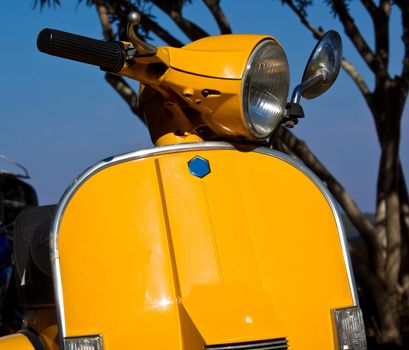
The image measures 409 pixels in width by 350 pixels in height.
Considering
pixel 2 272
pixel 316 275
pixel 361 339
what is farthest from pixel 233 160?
pixel 2 272

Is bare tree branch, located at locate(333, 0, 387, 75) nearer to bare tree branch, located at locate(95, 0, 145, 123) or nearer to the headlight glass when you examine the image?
bare tree branch, located at locate(95, 0, 145, 123)

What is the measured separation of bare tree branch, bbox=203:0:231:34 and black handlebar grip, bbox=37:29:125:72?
5.60 meters

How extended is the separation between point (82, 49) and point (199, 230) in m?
0.55

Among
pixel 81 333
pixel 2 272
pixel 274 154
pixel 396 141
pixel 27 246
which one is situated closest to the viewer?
pixel 81 333

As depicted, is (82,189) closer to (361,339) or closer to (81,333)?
(81,333)

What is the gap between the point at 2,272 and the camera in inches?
190

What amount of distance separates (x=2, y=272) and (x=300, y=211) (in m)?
2.80

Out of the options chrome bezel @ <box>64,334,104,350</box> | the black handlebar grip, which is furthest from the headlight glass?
chrome bezel @ <box>64,334,104,350</box>

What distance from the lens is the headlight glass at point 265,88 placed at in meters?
2.41

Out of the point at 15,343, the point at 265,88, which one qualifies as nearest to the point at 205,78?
the point at 265,88

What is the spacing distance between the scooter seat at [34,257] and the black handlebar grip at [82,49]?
1.48 ft

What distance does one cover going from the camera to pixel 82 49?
2186 millimetres

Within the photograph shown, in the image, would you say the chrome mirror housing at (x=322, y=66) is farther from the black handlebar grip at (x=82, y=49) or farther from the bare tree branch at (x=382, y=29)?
the bare tree branch at (x=382, y=29)

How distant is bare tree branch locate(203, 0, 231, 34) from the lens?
7777 millimetres
